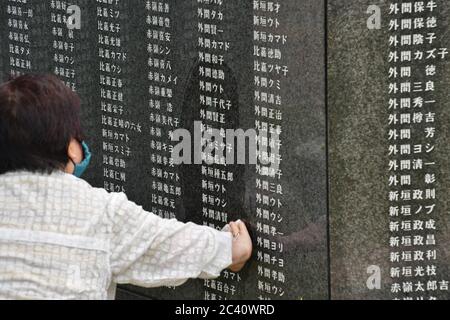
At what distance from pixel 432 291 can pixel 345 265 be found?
441 mm

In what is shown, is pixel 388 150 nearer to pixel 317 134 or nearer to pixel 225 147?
pixel 317 134

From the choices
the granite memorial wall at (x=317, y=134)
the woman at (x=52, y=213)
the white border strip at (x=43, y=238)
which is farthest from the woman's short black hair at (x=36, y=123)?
the granite memorial wall at (x=317, y=134)

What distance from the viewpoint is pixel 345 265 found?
5.38 metres

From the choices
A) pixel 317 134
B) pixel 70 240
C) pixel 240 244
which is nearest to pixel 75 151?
pixel 70 240

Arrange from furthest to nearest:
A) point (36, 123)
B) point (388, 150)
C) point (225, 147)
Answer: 1. point (225, 147)
2. point (388, 150)
3. point (36, 123)

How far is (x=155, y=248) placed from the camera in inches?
179

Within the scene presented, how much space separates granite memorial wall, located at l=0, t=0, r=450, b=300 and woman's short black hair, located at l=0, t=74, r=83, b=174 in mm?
1422

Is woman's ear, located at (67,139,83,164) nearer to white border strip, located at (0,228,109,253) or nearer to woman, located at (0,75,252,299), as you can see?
woman, located at (0,75,252,299)

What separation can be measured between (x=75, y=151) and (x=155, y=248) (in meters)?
0.53

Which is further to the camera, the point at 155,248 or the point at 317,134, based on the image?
the point at 317,134

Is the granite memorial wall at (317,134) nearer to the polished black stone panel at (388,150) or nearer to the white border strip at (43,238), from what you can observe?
the polished black stone panel at (388,150)
